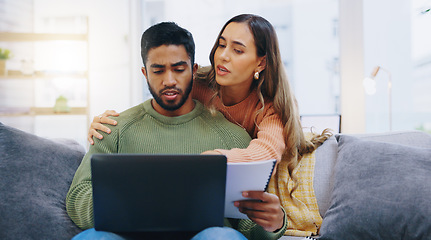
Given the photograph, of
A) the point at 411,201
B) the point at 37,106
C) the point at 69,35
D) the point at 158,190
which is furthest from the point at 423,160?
the point at 37,106

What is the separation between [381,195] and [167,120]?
32.1 inches

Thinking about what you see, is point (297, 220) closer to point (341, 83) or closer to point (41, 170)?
point (41, 170)

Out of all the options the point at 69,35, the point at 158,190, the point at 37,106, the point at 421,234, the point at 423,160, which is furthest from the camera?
the point at 37,106

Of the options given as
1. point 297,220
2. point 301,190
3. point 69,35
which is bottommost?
point 297,220

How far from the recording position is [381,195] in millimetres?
1470

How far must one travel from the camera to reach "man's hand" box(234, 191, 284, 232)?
1.08m

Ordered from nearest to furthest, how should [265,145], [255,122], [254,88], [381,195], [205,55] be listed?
[265,145], [381,195], [255,122], [254,88], [205,55]

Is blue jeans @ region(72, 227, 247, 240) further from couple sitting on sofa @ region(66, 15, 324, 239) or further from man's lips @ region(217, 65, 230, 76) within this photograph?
man's lips @ region(217, 65, 230, 76)

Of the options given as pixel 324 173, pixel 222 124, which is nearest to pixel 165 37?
pixel 222 124

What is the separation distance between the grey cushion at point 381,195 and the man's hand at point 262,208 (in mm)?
425

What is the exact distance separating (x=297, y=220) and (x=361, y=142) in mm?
419

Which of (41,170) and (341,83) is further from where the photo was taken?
(341,83)

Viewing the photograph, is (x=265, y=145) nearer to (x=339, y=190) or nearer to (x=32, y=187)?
(x=339, y=190)

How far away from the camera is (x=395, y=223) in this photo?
1419 mm
